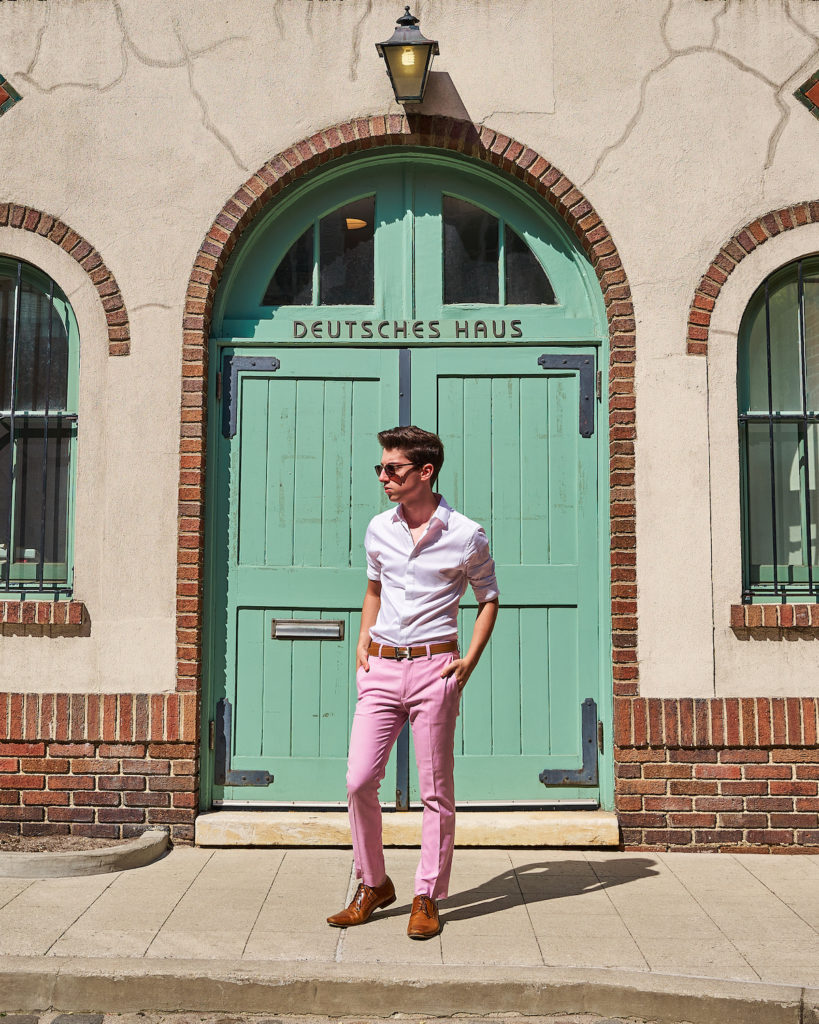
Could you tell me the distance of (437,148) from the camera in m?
5.64

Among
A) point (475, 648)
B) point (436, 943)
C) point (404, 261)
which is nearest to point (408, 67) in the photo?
point (404, 261)

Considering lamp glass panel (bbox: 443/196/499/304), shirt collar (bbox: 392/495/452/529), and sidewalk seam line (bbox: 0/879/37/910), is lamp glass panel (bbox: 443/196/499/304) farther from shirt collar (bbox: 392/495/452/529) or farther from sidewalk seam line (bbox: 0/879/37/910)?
sidewalk seam line (bbox: 0/879/37/910)

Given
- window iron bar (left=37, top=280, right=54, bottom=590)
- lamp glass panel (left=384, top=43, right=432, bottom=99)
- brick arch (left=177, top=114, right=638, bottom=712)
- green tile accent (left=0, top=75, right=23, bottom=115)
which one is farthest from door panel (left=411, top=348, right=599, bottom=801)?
green tile accent (left=0, top=75, right=23, bottom=115)

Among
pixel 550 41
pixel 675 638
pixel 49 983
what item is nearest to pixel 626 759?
pixel 675 638

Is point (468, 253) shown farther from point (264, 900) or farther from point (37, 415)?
point (264, 900)

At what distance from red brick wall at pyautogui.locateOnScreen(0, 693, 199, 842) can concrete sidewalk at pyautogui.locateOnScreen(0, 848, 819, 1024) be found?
0.44 m

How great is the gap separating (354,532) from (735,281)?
8.10 ft

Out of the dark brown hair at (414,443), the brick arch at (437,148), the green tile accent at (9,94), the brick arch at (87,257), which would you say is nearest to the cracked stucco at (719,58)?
the brick arch at (437,148)

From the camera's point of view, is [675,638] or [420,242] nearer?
[675,638]

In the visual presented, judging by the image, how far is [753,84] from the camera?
218 inches

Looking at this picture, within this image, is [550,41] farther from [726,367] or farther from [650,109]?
[726,367]

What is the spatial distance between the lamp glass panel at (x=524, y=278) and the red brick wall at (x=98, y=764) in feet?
9.41

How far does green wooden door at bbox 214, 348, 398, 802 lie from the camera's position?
18.0 ft

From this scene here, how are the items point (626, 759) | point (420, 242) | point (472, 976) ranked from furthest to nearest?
point (420, 242)
point (626, 759)
point (472, 976)
